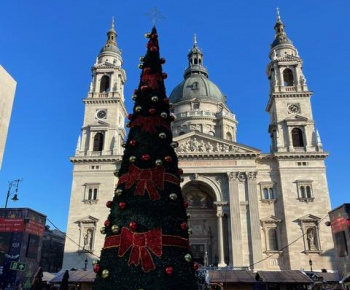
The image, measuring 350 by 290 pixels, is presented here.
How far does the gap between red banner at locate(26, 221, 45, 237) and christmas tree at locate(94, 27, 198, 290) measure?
1703 cm

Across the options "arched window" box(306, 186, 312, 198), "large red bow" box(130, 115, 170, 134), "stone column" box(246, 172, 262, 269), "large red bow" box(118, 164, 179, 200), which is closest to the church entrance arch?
"stone column" box(246, 172, 262, 269)

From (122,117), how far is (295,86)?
20.7m

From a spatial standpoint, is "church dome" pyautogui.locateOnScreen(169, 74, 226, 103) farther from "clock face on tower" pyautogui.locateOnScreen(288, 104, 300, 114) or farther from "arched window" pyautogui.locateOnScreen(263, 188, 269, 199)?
"arched window" pyautogui.locateOnScreen(263, 188, 269, 199)

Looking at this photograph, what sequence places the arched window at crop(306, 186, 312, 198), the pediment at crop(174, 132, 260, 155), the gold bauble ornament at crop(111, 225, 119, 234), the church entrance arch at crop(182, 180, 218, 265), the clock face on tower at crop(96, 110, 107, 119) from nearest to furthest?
1. the gold bauble ornament at crop(111, 225, 119, 234)
2. the arched window at crop(306, 186, 312, 198)
3. the church entrance arch at crop(182, 180, 218, 265)
4. the pediment at crop(174, 132, 260, 155)
5. the clock face on tower at crop(96, 110, 107, 119)

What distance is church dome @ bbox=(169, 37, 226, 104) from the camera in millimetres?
52938

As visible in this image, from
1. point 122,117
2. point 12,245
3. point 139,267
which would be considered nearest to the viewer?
point 139,267

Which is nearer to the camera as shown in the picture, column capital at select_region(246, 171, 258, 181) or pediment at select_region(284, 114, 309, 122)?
column capital at select_region(246, 171, 258, 181)

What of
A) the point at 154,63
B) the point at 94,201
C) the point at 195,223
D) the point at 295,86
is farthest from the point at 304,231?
the point at 154,63

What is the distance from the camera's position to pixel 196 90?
5331 centimetres

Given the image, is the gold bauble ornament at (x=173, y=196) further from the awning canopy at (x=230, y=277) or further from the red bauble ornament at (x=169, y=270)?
the awning canopy at (x=230, y=277)

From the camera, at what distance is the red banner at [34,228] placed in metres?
21.5

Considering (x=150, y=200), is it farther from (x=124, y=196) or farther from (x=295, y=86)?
(x=295, y=86)

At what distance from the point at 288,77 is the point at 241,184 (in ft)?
50.1

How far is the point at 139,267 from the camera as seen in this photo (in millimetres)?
5832
